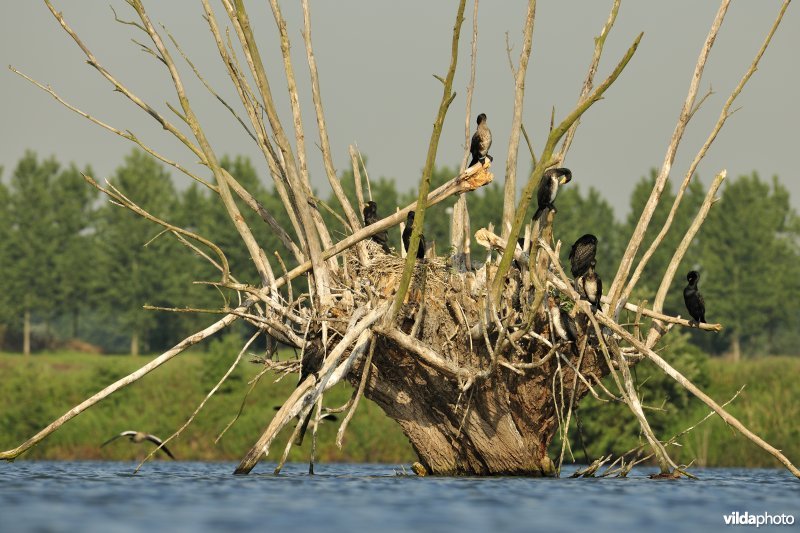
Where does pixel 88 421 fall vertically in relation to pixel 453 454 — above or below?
above

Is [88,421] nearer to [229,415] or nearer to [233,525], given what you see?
[229,415]

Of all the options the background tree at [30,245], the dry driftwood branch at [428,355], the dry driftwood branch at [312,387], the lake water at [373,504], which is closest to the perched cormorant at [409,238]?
the dry driftwood branch at [312,387]

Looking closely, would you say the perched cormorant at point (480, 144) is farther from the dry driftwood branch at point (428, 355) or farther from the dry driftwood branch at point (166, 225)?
the dry driftwood branch at point (166, 225)

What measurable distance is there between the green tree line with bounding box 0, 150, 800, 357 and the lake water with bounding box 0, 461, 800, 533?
169 ft

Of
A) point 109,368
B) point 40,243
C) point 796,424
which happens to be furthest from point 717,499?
point 40,243

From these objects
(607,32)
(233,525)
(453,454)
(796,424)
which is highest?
(607,32)

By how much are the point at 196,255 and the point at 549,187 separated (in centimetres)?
5931

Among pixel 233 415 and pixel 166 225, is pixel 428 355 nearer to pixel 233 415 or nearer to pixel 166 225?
pixel 166 225

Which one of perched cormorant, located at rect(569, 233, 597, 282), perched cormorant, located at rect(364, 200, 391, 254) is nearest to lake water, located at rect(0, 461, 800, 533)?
perched cormorant, located at rect(569, 233, 597, 282)

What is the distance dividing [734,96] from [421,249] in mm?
5231

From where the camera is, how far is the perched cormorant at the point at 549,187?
16.7 m

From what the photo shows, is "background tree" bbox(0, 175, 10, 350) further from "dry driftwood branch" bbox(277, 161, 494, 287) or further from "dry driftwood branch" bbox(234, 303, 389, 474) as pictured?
"dry driftwood branch" bbox(234, 303, 389, 474)

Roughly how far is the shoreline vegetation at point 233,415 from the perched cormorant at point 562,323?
1670 cm

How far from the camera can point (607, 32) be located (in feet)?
57.3
